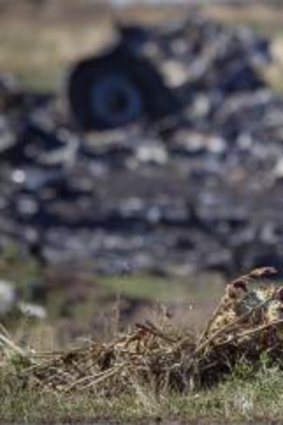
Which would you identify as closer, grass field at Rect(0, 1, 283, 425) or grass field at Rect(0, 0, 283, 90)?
grass field at Rect(0, 1, 283, 425)

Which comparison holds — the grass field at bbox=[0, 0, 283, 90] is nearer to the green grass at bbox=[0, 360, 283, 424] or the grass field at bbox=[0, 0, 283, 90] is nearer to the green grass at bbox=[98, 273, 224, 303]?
the green grass at bbox=[98, 273, 224, 303]

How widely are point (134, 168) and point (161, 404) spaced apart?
75.6 ft

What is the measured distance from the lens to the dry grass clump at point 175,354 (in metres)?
6.89

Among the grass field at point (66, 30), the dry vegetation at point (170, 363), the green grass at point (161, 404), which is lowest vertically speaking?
the green grass at point (161, 404)

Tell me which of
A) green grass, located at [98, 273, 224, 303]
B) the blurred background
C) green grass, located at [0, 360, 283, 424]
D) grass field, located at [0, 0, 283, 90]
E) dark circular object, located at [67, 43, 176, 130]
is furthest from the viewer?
grass field, located at [0, 0, 283, 90]

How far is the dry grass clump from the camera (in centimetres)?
689

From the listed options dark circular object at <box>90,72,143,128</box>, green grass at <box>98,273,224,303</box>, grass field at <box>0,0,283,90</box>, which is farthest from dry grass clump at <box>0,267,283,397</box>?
grass field at <box>0,0,283,90</box>

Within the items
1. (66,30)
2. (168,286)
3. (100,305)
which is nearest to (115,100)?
(168,286)

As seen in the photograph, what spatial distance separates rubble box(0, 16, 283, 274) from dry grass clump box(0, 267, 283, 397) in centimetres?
1301

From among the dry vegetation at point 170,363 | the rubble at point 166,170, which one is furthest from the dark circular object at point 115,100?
the dry vegetation at point 170,363

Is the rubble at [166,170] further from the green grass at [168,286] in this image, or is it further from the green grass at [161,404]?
the green grass at [161,404]

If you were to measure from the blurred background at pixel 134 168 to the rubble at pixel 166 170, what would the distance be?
0.05 metres

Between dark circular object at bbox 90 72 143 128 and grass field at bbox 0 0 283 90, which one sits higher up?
grass field at bbox 0 0 283 90

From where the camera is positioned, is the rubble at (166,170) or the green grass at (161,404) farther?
the rubble at (166,170)
